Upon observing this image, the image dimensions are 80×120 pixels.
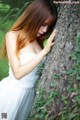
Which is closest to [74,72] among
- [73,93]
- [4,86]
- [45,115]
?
[73,93]

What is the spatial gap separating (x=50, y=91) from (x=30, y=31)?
232 millimetres

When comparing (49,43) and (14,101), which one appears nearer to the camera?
(49,43)

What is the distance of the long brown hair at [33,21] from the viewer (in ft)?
5.56

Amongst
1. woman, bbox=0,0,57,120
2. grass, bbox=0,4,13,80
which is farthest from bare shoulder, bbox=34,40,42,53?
grass, bbox=0,4,13,80

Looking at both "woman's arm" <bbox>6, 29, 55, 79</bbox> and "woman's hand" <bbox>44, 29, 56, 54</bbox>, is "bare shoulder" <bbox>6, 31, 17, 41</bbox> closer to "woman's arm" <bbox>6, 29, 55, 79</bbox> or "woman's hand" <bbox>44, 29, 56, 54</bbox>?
"woman's arm" <bbox>6, 29, 55, 79</bbox>

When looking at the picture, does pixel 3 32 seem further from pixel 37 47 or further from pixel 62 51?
pixel 62 51

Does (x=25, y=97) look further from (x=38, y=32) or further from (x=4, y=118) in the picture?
(x=38, y=32)

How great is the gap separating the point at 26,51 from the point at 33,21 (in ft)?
0.36

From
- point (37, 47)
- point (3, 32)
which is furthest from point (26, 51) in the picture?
point (3, 32)

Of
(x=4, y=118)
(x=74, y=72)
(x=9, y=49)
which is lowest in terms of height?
(x=4, y=118)

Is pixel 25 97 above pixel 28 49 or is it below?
below

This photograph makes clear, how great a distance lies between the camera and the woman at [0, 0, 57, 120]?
5.55 ft

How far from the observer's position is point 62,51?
1.65 metres

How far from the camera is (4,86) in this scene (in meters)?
1.80
